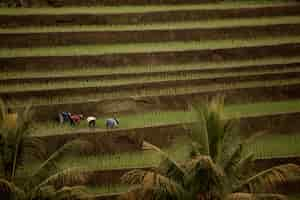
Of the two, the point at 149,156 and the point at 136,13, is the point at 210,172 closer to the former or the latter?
the point at 149,156

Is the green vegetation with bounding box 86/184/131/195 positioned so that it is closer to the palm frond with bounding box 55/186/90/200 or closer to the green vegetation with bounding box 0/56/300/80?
the palm frond with bounding box 55/186/90/200

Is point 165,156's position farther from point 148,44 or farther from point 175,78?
point 148,44

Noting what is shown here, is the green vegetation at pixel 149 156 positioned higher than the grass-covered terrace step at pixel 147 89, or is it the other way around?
the grass-covered terrace step at pixel 147 89

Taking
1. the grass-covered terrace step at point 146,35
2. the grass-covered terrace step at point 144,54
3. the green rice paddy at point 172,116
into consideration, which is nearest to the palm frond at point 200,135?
the green rice paddy at point 172,116

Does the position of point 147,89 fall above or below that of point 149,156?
above

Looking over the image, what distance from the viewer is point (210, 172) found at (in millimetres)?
5336

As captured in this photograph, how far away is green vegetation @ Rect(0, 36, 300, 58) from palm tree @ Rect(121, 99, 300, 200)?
163 inches

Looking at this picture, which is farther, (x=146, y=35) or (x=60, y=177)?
(x=146, y=35)

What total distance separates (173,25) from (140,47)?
1.01 meters

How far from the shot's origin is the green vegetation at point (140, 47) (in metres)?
9.47

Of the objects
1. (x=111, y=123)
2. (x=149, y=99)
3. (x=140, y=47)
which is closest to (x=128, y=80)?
(x=149, y=99)

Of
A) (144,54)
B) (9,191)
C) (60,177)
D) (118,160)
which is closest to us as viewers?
(9,191)

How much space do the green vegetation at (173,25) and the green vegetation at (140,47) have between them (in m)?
0.38

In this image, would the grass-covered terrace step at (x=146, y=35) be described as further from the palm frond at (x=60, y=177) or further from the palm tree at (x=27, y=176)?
the palm frond at (x=60, y=177)
